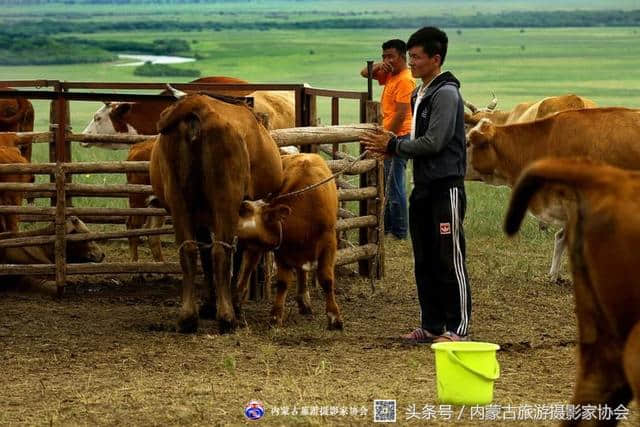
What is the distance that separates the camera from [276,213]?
9742 millimetres

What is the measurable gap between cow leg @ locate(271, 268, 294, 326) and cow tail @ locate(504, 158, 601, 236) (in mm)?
5161

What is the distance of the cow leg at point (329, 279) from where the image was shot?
396 inches

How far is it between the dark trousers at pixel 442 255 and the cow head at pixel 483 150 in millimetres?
3771

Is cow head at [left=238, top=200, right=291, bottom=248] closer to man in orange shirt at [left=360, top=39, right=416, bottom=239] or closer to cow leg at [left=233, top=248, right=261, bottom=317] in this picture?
cow leg at [left=233, top=248, right=261, bottom=317]

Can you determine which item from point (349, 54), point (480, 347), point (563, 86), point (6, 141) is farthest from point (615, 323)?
point (349, 54)

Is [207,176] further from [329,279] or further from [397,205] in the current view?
[397,205]

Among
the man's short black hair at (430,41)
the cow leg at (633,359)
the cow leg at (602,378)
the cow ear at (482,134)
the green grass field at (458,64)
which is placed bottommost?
the green grass field at (458,64)

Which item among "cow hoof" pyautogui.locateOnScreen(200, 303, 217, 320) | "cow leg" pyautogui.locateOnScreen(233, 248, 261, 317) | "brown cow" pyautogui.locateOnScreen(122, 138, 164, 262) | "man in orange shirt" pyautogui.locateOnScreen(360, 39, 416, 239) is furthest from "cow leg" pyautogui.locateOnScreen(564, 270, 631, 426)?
"man in orange shirt" pyautogui.locateOnScreen(360, 39, 416, 239)

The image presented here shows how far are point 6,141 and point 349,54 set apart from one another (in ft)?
302

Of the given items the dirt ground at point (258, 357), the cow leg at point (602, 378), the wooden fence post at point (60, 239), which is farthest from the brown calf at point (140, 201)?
the cow leg at point (602, 378)

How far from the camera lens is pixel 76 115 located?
1873 inches

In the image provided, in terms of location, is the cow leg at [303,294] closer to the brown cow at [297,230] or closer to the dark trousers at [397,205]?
the brown cow at [297,230]

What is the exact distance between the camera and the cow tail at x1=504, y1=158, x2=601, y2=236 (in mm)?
4969

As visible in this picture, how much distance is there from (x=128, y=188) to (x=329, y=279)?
2.34 meters
